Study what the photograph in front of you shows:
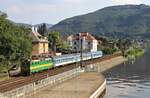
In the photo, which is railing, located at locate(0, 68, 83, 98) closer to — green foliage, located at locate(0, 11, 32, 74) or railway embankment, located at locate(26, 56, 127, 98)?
railway embankment, located at locate(26, 56, 127, 98)

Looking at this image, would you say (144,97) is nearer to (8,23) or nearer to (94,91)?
(94,91)

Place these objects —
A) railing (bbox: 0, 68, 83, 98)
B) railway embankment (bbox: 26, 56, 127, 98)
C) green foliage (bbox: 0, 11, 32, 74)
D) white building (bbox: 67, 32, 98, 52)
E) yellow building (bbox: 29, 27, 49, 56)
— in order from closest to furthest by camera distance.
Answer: railing (bbox: 0, 68, 83, 98) < railway embankment (bbox: 26, 56, 127, 98) < green foliage (bbox: 0, 11, 32, 74) < yellow building (bbox: 29, 27, 49, 56) < white building (bbox: 67, 32, 98, 52)

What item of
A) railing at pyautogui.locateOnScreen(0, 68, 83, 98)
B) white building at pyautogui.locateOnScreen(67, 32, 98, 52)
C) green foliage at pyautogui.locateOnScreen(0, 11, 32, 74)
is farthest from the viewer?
white building at pyautogui.locateOnScreen(67, 32, 98, 52)

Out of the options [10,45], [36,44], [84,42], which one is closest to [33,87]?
[10,45]

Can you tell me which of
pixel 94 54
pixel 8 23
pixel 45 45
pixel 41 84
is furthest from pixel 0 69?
pixel 94 54

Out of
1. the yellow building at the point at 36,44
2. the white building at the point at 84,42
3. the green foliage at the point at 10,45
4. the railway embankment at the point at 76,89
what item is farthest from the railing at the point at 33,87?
the white building at the point at 84,42

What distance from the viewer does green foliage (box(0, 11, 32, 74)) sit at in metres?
57.9

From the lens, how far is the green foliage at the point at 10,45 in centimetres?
5788

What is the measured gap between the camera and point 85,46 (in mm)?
176250

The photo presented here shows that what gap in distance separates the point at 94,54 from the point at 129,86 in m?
54.8

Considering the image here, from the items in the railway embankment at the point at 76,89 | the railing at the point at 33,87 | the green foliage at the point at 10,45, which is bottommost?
the railway embankment at the point at 76,89

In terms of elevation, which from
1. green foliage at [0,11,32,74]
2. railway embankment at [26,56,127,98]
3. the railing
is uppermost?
green foliage at [0,11,32,74]

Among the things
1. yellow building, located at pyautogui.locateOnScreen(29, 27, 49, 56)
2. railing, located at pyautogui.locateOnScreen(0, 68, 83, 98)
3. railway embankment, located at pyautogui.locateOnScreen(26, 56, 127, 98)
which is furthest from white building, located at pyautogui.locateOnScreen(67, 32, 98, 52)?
railway embankment, located at pyautogui.locateOnScreen(26, 56, 127, 98)

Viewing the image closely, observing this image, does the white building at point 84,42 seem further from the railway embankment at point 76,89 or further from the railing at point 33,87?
the railway embankment at point 76,89
